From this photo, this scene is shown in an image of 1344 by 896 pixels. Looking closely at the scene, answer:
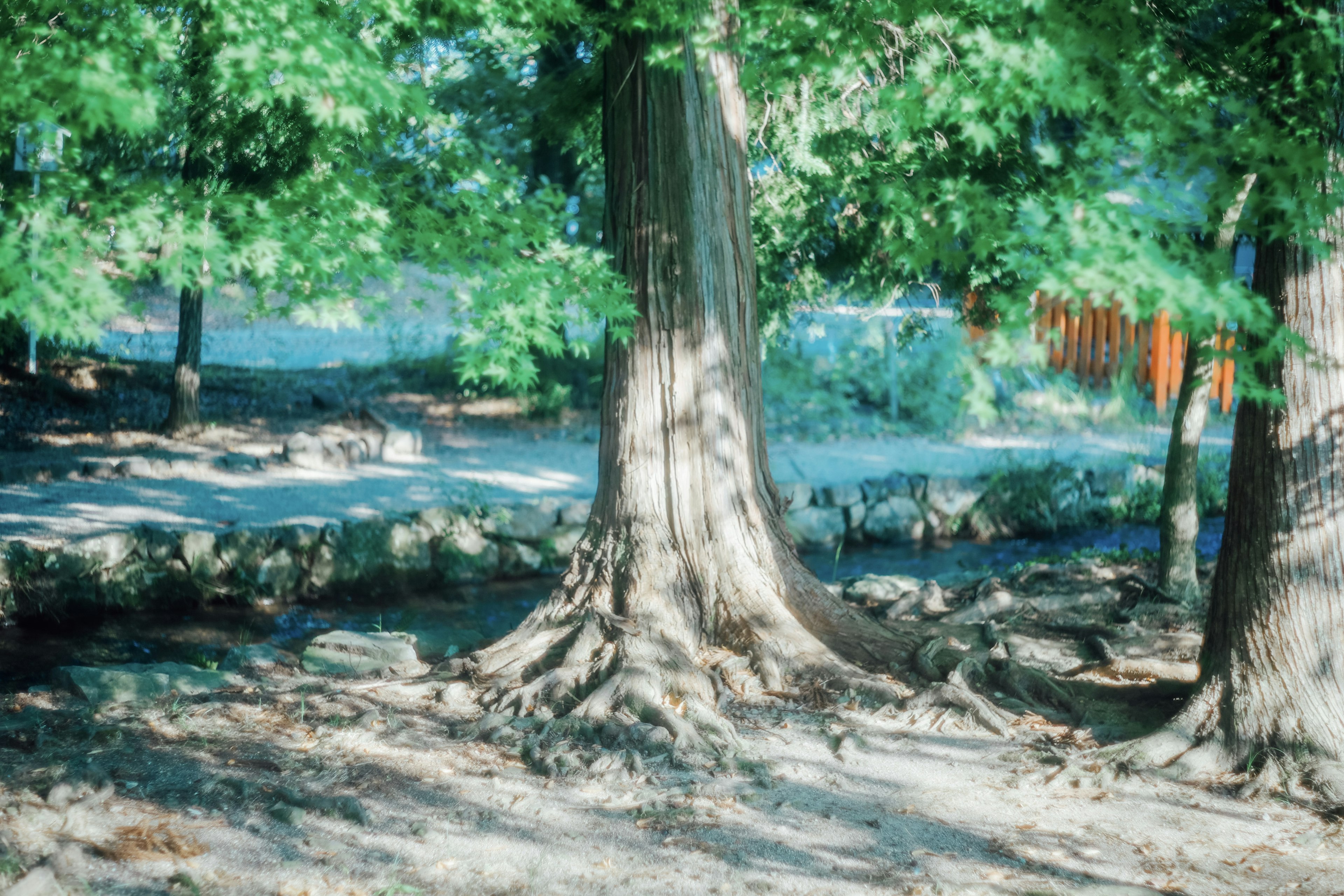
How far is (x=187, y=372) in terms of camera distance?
37.6 ft

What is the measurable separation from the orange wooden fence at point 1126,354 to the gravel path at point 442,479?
0.90 metres

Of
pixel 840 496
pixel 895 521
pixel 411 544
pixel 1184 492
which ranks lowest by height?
pixel 411 544

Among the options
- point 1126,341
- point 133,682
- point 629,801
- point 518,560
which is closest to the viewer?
point 629,801

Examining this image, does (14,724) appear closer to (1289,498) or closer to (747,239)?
(747,239)

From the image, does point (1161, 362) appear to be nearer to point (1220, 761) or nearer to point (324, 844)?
point (1220, 761)

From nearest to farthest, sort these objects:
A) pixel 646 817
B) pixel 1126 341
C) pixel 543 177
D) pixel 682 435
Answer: pixel 646 817
pixel 543 177
pixel 682 435
pixel 1126 341

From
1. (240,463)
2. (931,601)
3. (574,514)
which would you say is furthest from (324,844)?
(240,463)

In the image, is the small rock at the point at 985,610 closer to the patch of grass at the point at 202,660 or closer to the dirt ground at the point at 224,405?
the patch of grass at the point at 202,660

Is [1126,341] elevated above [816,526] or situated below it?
above

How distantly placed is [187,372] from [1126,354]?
12267 millimetres

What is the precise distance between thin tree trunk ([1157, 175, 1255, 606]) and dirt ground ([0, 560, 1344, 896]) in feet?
3.97

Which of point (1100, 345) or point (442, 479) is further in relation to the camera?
point (1100, 345)

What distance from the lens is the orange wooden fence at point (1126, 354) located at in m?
13.2

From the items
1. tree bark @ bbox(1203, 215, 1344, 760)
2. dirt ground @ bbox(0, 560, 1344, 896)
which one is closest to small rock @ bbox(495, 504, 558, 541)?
dirt ground @ bbox(0, 560, 1344, 896)
